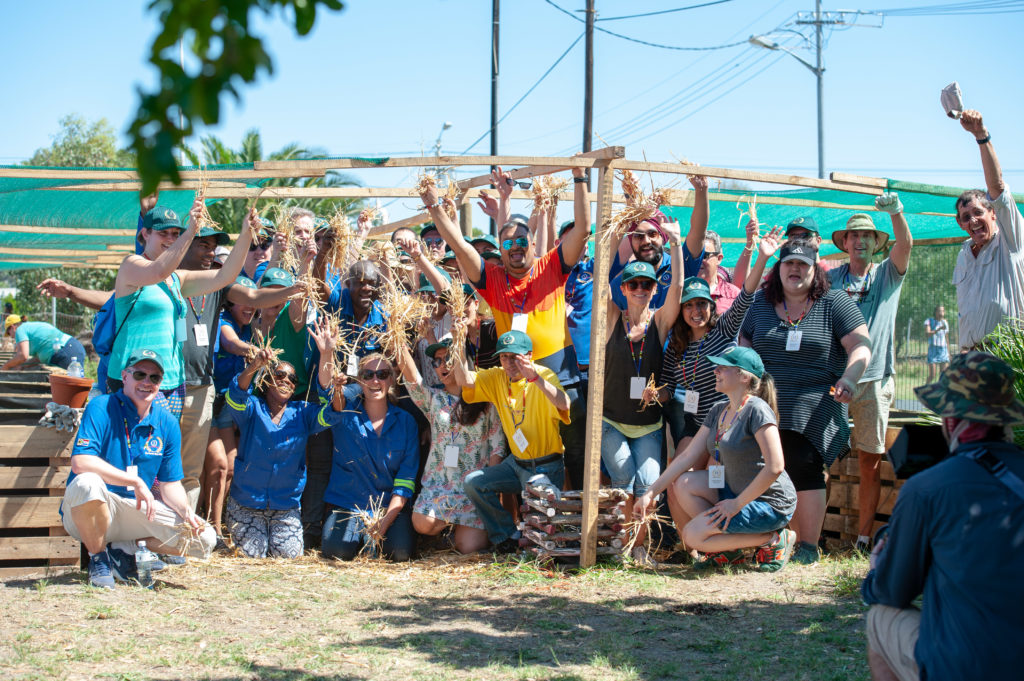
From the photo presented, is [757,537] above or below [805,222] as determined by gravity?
below

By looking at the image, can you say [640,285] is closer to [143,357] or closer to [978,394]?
[143,357]

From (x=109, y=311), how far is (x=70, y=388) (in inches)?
23.6

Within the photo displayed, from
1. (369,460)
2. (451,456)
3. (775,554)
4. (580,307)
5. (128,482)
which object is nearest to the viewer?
(128,482)

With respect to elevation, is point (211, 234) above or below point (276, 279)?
above

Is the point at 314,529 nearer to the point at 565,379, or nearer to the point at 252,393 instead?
the point at 252,393

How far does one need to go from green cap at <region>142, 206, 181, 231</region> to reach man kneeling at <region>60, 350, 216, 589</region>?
89cm

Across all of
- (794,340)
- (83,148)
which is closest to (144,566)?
(794,340)

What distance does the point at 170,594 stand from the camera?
5.65 metres

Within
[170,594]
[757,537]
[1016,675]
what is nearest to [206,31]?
[1016,675]

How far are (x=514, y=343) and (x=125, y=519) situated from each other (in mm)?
2732

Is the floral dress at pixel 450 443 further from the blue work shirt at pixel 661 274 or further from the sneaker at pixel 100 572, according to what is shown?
the sneaker at pixel 100 572

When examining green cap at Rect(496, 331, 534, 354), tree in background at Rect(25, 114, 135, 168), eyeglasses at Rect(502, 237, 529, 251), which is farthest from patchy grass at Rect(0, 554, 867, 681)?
tree in background at Rect(25, 114, 135, 168)

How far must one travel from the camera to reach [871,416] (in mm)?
6711

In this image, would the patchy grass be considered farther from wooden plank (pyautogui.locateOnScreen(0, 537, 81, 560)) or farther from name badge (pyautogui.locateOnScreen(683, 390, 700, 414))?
name badge (pyautogui.locateOnScreen(683, 390, 700, 414))
